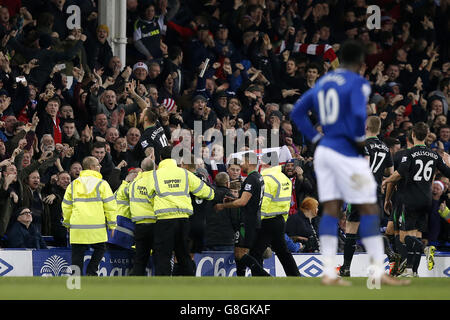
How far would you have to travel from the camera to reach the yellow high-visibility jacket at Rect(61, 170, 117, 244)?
12.9m

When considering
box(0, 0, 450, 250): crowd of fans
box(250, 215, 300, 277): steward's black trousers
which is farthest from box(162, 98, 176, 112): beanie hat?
box(250, 215, 300, 277): steward's black trousers

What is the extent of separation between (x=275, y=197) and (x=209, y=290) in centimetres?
445

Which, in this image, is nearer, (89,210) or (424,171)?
(424,171)

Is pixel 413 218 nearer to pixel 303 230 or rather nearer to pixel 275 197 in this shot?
pixel 275 197

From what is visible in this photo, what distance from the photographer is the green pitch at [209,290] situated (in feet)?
26.0

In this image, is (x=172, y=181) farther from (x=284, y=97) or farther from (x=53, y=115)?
(x=284, y=97)

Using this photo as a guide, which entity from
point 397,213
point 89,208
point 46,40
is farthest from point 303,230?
point 46,40

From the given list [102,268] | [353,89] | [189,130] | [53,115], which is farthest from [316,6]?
[353,89]

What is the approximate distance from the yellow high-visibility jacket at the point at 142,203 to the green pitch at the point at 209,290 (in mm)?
2563

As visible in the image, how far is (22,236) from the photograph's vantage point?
1395 cm

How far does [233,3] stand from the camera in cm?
2136

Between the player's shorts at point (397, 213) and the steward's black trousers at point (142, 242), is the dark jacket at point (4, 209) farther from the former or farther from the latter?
the player's shorts at point (397, 213)

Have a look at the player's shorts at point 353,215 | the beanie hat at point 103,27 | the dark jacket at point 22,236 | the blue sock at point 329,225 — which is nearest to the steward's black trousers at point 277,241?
the player's shorts at point 353,215


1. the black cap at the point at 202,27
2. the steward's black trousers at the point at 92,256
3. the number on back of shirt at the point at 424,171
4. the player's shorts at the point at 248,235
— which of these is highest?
the black cap at the point at 202,27
